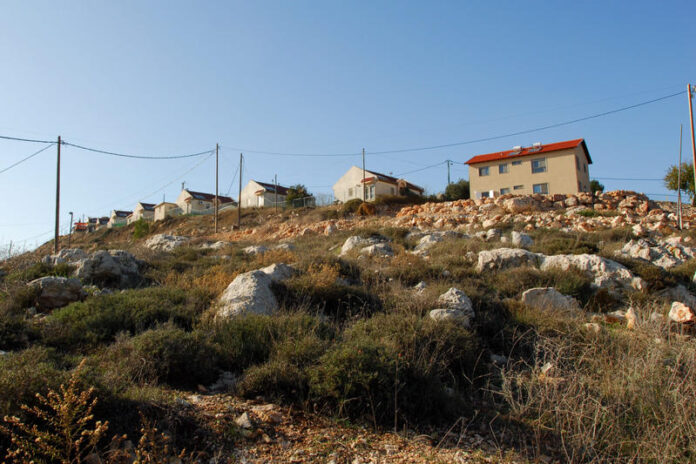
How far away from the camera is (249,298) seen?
7.30m

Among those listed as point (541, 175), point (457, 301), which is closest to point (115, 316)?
point (457, 301)

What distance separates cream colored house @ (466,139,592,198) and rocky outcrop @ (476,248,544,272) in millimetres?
23702

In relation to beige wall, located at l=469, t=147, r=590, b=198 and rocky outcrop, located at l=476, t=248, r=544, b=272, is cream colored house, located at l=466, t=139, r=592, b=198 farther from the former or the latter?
rocky outcrop, located at l=476, t=248, r=544, b=272

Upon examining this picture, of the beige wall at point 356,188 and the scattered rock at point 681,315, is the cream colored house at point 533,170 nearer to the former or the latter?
the beige wall at point 356,188

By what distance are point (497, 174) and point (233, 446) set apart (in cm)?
3450

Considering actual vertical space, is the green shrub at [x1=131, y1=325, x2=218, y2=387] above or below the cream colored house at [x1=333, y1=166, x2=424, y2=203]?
below

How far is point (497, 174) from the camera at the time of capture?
34906 millimetres

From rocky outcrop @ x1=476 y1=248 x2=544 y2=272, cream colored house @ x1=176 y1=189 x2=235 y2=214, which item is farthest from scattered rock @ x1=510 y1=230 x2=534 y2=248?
cream colored house @ x1=176 y1=189 x2=235 y2=214

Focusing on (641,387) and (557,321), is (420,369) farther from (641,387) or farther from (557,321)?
(557,321)

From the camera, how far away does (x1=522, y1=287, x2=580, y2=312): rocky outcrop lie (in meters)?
7.72

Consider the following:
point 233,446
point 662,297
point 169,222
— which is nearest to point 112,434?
point 233,446

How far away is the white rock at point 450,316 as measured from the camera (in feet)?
21.8

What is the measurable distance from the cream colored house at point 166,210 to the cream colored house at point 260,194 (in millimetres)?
12280

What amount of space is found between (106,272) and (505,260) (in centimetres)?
951
